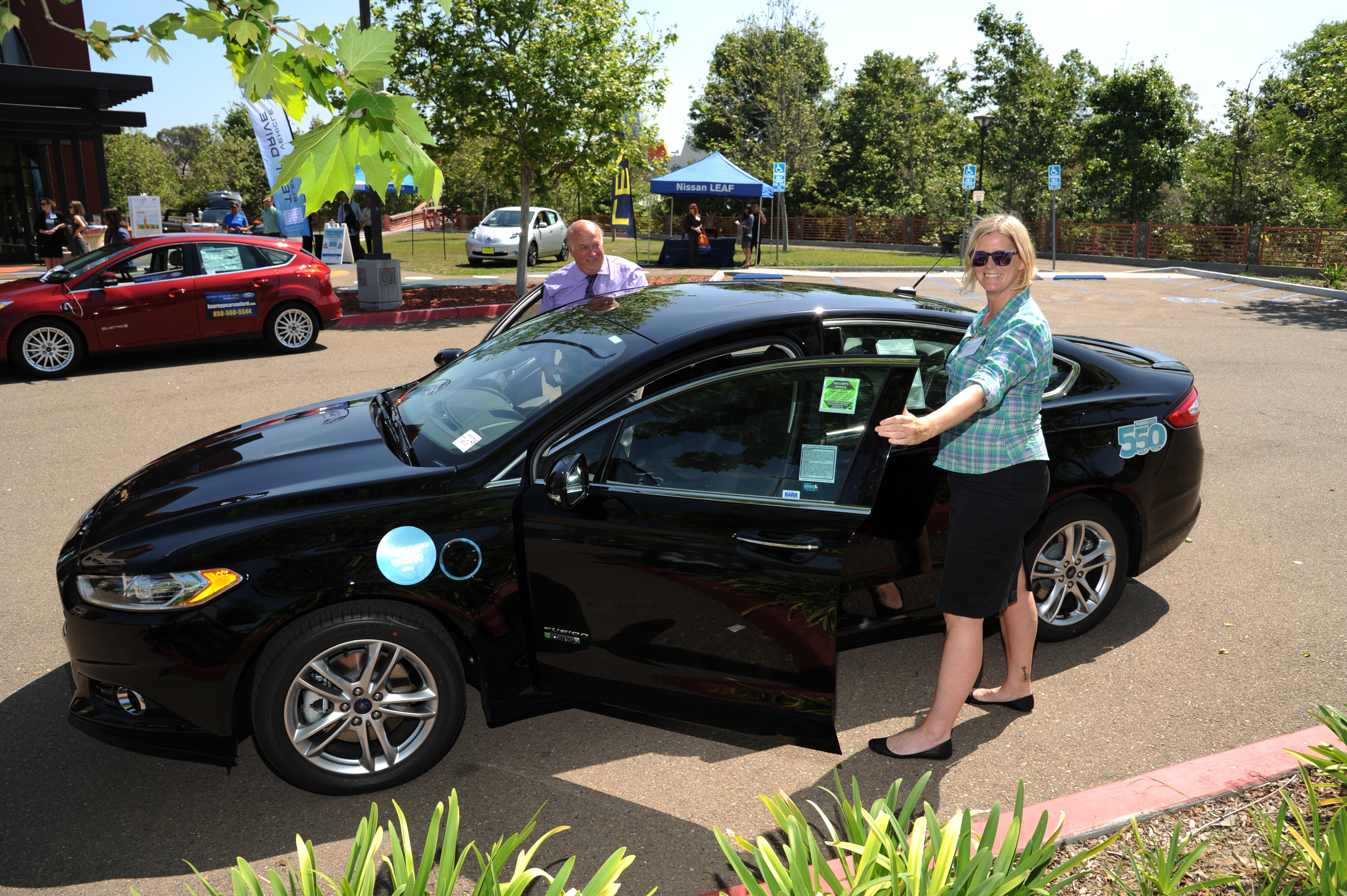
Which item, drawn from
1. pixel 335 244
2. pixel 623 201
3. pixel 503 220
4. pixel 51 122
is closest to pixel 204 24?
pixel 623 201

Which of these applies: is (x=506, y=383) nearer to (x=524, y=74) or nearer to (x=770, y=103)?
(x=524, y=74)

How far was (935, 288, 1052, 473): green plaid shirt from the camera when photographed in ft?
10.2

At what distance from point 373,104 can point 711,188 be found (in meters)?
24.5

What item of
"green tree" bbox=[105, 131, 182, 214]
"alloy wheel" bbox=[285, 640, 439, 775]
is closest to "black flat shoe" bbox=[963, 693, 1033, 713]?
"alloy wheel" bbox=[285, 640, 439, 775]

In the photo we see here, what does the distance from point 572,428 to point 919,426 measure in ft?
3.91

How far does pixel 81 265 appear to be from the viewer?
10.8 m

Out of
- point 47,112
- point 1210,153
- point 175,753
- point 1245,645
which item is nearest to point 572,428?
point 175,753

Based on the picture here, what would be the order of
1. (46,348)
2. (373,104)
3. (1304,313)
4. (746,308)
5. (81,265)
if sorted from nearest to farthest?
(373,104) → (746,308) → (46,348) → (81,265) → (1304,313)

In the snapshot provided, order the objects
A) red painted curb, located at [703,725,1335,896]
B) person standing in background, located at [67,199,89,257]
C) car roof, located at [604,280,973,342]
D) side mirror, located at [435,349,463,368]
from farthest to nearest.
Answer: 1. person standing in background, located at [67,199,89,257]
2. side mirror, located at [435,349,463,368]
3. car roof, located at [604,280,973,342]
4. red painted curb, located at [703,725,1335,896]

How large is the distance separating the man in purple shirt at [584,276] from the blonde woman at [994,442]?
322 centimetres

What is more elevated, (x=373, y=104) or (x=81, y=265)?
(x=373, y=104)

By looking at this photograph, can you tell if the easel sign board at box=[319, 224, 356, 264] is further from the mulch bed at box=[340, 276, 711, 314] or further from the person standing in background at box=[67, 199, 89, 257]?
the mulch bed at box=[340, 276, 711, 314]

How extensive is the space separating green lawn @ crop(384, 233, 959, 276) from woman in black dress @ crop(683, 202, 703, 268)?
2.28ft

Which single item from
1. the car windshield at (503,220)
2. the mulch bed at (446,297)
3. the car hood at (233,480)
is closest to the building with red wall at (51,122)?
the car windshield at (503,220)
